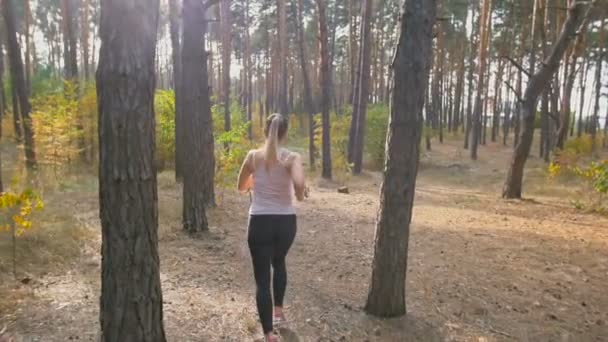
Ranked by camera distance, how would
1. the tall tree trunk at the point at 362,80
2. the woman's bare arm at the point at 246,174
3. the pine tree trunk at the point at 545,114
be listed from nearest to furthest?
the woman's bare arm at the point at 246,174 < the tall tree trunk at the point at 362,80 < the pine tree trunk at the point at 545,114

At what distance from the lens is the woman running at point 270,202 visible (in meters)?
3.35

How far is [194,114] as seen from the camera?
22.6ft

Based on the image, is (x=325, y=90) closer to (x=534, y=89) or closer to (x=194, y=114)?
(x=534, y=89)

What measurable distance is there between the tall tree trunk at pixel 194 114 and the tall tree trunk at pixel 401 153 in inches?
140

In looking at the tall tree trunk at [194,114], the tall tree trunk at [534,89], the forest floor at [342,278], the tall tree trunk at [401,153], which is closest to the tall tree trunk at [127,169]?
the forest floor at [342,278]

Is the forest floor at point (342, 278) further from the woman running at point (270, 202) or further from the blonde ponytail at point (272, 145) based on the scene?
the blonde ponytail at point (272, 145)

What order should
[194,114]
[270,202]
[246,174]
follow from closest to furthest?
[270,202], [246,174], [194,114]

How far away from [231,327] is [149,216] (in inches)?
63.0

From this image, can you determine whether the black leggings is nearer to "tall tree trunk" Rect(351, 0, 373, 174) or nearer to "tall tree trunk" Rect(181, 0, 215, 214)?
"tall tree trunk" Rect(181, 0, 215, 214)

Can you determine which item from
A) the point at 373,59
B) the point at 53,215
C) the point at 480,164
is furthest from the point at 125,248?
the point at 373,59

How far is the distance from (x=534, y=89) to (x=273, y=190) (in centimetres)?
955

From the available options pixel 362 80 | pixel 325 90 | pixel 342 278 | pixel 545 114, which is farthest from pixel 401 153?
pixel 545 114

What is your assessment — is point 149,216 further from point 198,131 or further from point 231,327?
point 198,131

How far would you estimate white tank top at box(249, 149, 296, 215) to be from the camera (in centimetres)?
335
